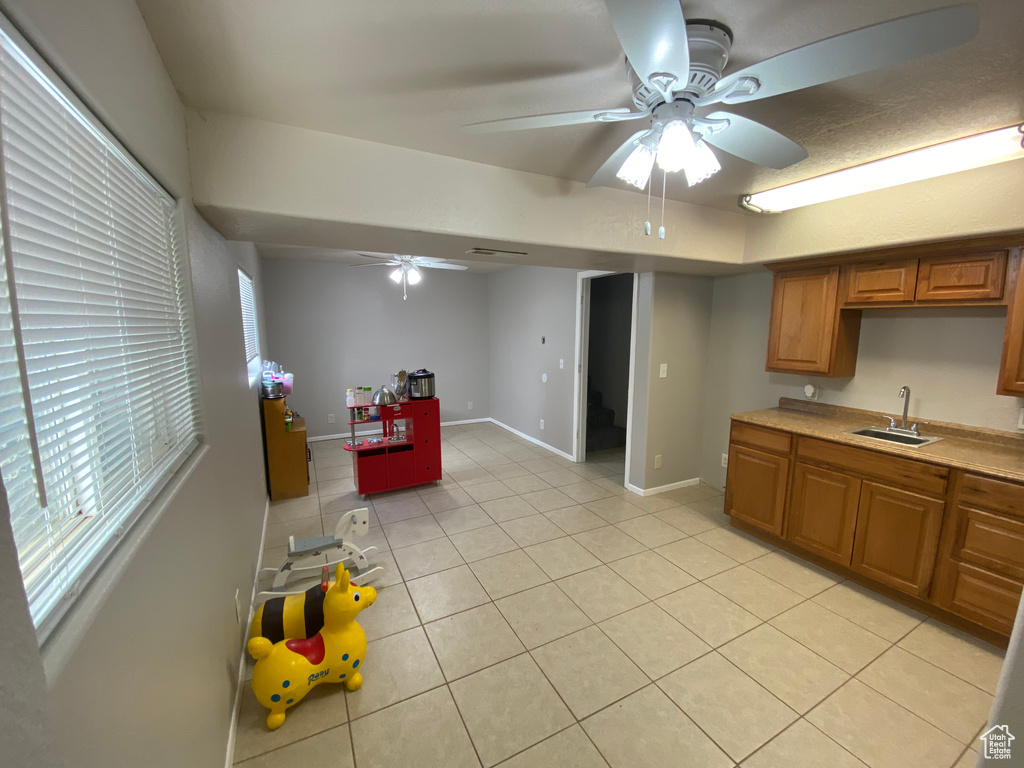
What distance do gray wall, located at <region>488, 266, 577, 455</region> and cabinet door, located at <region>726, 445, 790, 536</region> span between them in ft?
6.26

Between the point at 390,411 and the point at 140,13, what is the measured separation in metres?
2.98

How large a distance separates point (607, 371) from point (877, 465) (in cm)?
370

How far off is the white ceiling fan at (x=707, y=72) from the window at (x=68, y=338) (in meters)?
0.96

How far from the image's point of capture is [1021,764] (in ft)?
2.02

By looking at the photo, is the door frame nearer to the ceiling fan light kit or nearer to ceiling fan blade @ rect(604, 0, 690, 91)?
the ceiling fan light kit

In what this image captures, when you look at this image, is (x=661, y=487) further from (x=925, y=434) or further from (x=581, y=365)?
(x=925, y=434)

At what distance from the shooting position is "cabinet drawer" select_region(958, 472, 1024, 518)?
1867 mm

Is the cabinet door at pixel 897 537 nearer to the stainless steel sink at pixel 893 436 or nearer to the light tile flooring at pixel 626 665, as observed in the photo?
the light tile flooring at pixel 626 665

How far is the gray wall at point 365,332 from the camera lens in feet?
17.1

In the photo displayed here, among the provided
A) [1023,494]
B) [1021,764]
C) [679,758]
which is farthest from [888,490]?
[1021,764]

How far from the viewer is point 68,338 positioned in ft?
2.27

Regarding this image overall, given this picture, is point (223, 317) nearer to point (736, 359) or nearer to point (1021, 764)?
point (1021, 764)

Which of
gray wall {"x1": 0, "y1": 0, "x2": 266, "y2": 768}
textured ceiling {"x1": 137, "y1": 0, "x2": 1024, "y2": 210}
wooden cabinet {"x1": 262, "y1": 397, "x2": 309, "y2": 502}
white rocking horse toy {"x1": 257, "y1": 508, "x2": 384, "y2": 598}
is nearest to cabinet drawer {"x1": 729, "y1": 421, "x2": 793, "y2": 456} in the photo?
textured ceiling {"x1": 137, "y1": 0, "x2": 1024, "y2": 210}

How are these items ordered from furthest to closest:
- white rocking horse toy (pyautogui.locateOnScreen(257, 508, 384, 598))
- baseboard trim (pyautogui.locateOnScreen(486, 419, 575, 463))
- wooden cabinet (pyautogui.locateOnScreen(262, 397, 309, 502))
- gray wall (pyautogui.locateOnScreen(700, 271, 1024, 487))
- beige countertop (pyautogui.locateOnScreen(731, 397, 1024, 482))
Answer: baseboard trim (pyautogui.locateOnScreen(486, 419, 575, 463)) → wooden cabinet (pyautogui.locateOnScreen(262, 397, 309, 502)) → white rocking horse toy (pyautogui.locateOnScreen(257, 508, 384, 598)) → gray wall (pyautogui.locateOnScreen(700, 271, 1024, 487)) → beige countertop (pyautogui.locateOnScreen(731, 397, 1024, 482))
